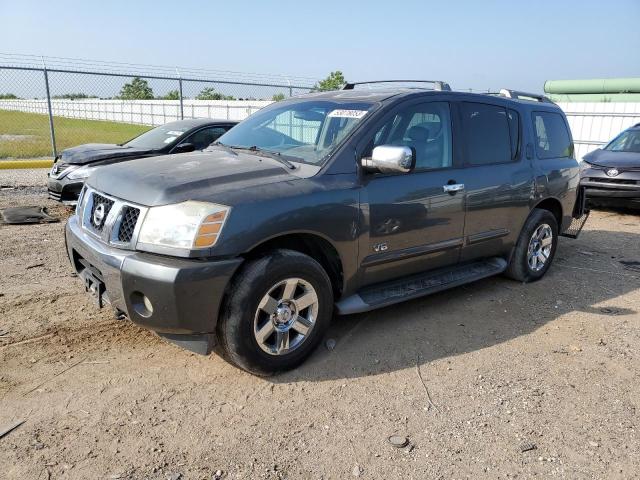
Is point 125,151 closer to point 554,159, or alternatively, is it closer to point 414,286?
point 414,286

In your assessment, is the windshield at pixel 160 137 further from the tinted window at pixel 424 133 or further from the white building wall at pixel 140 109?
the white building wall at pixel 140 109

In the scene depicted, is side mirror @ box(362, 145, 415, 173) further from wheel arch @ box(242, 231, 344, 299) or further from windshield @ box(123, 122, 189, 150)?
windshield @ box(123, 122, 189, 150)

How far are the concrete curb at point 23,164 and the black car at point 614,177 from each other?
11.5 m

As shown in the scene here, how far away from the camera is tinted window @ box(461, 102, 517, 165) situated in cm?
457

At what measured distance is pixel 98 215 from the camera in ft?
11.3

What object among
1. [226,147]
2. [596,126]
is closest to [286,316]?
[226,147]

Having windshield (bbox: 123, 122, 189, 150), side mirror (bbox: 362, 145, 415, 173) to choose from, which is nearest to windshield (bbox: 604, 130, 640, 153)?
windshield (bbox: 123, 122, 189, 150)

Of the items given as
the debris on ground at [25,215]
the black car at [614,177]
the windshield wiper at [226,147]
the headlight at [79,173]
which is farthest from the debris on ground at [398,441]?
the black car at [614,177]

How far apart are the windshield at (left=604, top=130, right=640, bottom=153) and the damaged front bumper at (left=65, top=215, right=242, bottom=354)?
9.49m

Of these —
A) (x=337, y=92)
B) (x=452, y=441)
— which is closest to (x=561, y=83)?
(x=337, y=92)

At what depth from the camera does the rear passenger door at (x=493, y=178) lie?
4.54 m

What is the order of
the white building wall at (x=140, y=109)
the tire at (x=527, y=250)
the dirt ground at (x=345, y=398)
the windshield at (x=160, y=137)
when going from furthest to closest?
the white building wall at (x=140, y=109) → the windshield at (x=160, y=137) → the tire at (x=527, y=250) → the dirt ground at (x=345, y=398)

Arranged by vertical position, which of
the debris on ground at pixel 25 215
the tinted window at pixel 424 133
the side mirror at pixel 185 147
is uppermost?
the tinted window at pixel 424 133

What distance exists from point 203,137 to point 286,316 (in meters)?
5.58
